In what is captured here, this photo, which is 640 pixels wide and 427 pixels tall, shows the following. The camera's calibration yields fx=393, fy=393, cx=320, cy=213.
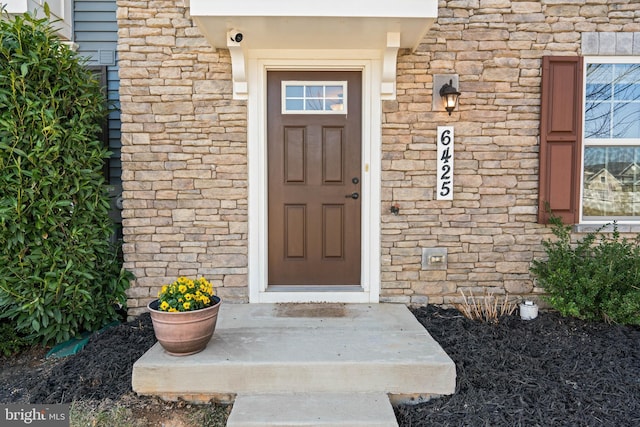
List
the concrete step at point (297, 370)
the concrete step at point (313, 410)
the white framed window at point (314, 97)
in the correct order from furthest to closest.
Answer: the white framed window at point (314, 97), the concrete step at point (297, 370), the concrete step at point (313, 410)

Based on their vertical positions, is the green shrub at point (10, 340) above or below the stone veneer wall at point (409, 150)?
below

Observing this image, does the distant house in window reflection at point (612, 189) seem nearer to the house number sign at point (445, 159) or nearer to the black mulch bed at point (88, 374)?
the house number sign at point (445, 159)

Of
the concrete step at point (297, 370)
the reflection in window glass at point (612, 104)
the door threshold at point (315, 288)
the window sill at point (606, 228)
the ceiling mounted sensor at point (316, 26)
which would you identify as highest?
the ceiling mounted sensor at point (316, 26)

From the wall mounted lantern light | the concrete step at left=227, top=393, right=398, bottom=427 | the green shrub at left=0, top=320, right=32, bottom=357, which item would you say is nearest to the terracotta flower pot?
the concrete step at left=227, top=393, right=398, bottom=427

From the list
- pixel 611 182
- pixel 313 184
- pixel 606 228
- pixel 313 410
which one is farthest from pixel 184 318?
pixel 611 182

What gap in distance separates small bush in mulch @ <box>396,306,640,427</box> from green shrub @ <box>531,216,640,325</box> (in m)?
0.17

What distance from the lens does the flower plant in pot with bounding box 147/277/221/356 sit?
2.38 metres

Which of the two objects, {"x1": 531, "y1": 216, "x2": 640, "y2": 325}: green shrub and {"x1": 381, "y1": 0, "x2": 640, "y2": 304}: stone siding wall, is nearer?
{"x1": 531, "y1": 216, "x2": 640, "y2": 325}: green shrub

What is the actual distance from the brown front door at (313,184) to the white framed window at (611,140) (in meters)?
2.03

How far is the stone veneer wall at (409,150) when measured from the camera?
3.33 meters

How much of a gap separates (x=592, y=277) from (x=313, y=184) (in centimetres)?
237
